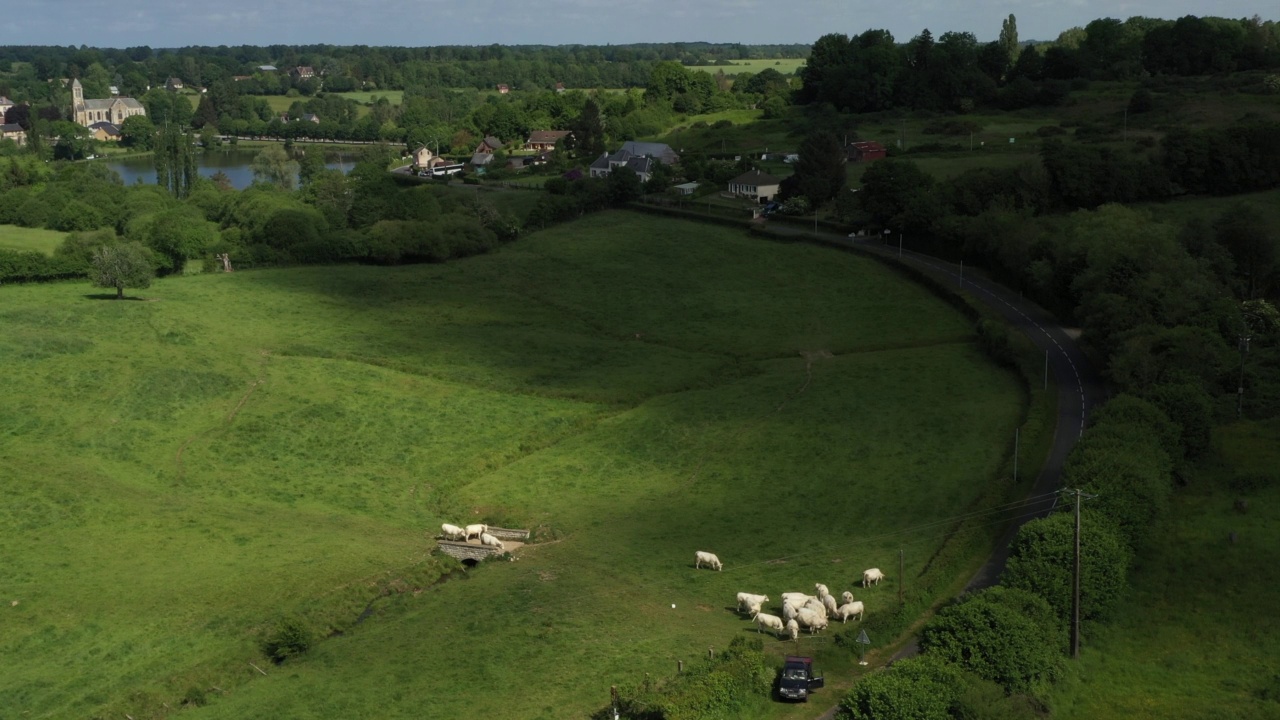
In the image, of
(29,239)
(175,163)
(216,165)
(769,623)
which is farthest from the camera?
(216,165)

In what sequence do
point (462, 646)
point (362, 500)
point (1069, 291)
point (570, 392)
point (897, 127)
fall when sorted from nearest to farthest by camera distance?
point (462, 646) < point (362, 500) < point (570, 392) < point (1069, 291) < point (897, 127)

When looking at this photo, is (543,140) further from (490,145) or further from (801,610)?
(801,610)

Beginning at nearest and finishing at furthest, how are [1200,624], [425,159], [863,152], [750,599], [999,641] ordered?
[999,641] < [1200,624] < [750,599] < [863,152] < [425,159]

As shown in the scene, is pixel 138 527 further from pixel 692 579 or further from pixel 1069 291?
pixel 1069 291

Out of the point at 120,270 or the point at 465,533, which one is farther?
the point at 120,270

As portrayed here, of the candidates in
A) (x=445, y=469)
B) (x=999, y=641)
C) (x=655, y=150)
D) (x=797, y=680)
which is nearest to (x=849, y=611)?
(x=999, y=641)

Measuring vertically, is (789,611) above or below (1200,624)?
above

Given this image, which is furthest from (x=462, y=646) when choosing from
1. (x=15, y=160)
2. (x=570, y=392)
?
(x=15, y=160)
